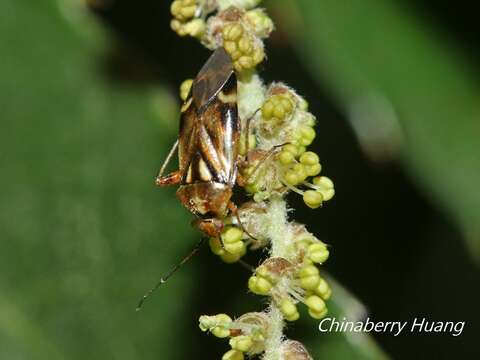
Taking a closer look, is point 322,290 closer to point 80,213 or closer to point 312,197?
point 312,197

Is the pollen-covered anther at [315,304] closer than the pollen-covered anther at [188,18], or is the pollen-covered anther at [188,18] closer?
the pollen-covered anther at [315,304]

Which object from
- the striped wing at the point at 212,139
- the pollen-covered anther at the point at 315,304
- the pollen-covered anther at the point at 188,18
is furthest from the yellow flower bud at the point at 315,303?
the pollen-covered anther at the point at 188,18

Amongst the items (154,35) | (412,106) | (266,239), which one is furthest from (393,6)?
(266,239)

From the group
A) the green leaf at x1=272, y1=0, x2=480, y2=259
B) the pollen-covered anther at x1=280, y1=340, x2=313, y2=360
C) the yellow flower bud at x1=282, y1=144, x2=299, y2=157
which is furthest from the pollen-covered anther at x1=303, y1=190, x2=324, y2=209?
the green leaf at x1=272, y1=0, x2=480, y2=259

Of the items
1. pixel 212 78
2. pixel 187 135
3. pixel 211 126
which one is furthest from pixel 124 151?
pixel 212 78

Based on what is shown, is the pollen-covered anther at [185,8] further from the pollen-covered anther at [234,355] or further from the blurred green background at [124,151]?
the pollen-covered anther at [234,355]
